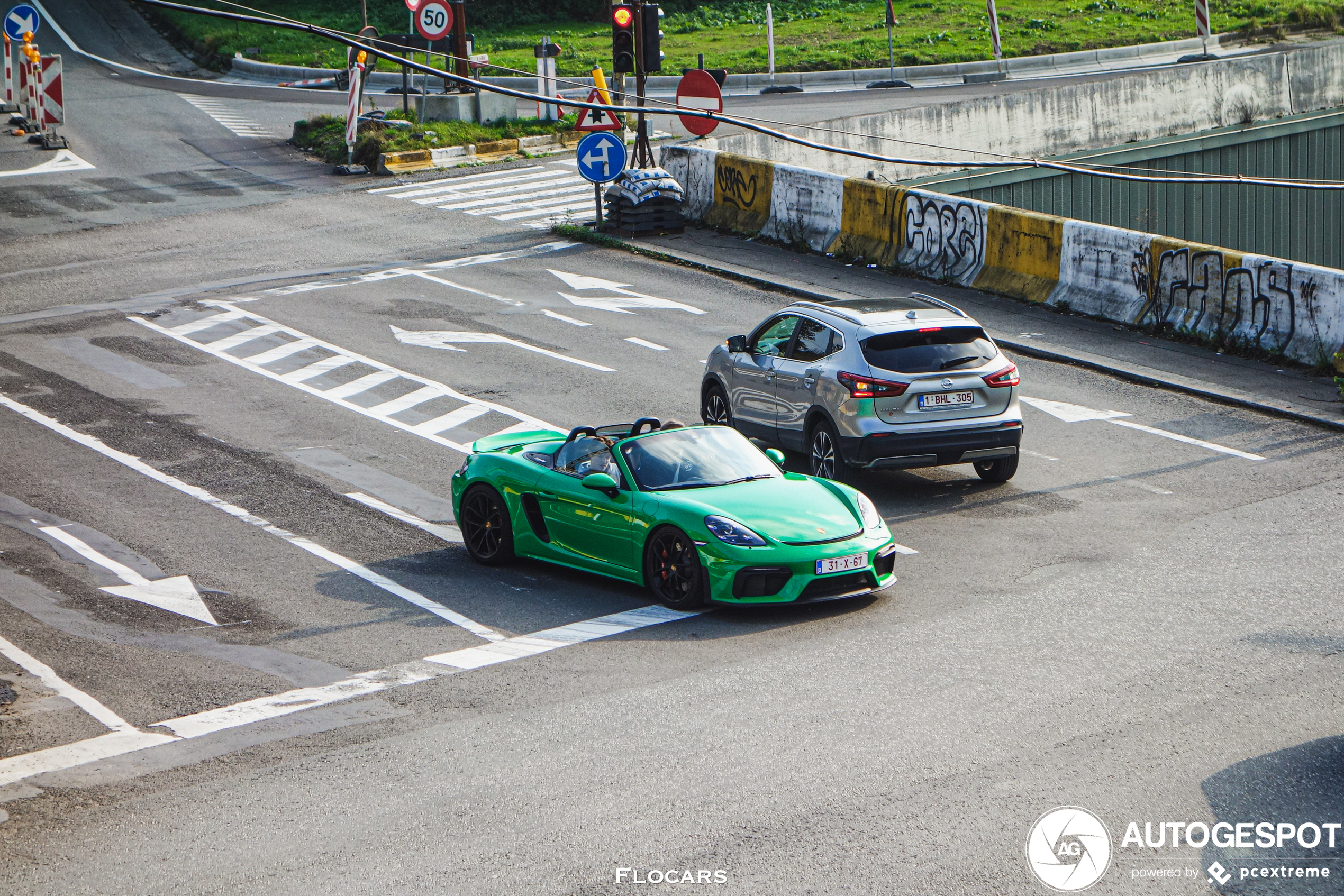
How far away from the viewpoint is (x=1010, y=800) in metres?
7.37

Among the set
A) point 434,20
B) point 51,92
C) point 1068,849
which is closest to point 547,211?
point 434,20

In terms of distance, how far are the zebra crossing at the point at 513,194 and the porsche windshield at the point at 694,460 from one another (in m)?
16.4

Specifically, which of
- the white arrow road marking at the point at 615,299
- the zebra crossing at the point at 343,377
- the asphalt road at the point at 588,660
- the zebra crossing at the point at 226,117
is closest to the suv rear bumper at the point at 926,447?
the asphalt road at the point at 588,660

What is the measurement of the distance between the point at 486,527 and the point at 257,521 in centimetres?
263

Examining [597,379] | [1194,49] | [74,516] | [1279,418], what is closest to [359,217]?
[597,379]

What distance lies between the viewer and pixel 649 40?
25953mm

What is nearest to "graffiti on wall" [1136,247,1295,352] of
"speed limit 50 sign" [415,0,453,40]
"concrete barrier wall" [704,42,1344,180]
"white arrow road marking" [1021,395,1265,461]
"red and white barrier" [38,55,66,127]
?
"white arrow road marking" [1021,395,1265,461]

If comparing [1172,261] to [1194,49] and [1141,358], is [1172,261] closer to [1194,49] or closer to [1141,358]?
[1141,358]

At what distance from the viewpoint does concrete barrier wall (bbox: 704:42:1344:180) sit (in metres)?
32.2

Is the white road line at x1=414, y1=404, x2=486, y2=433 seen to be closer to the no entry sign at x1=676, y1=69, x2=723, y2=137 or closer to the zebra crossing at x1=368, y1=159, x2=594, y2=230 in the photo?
the no entry sign at x1=676, y1=69, x2=723, y2=137

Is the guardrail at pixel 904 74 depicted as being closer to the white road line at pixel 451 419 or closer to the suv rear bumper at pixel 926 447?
the white road line at pixel 451 419

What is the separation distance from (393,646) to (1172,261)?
44.7 ft

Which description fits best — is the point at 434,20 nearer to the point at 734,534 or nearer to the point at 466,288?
the point at 466,288

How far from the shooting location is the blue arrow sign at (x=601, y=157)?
26.4 meters
